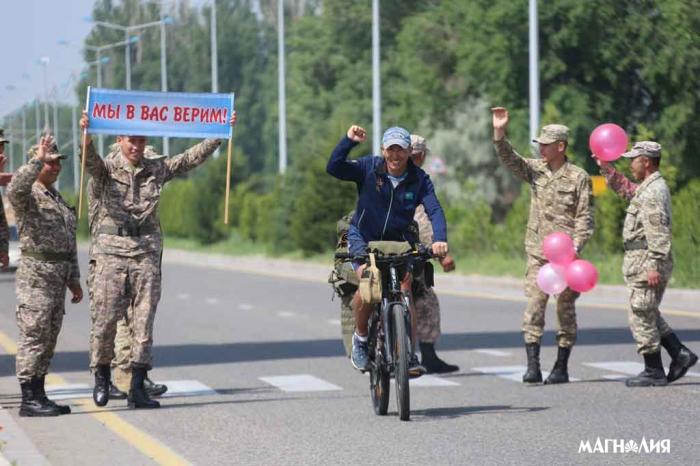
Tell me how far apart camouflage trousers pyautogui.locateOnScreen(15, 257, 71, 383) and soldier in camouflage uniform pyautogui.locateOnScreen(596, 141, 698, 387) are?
4173 mm

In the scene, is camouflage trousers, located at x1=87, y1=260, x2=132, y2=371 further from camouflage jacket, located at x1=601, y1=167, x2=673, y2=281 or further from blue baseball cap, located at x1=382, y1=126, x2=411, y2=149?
camouflage jacket, located at x1=601, y1=167, x2=673, y2=281

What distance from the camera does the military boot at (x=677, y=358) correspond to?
13148mm

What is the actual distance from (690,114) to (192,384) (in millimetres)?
37155

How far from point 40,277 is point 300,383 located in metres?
3.00

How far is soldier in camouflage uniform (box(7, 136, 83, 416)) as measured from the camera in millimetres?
11633

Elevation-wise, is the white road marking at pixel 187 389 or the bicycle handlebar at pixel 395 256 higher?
the bicycle handlebar at pixel 395 256

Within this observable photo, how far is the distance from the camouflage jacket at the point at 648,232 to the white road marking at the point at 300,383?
242 cm

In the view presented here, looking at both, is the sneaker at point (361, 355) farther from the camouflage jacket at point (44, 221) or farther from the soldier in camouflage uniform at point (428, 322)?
the soldier in camouflage uniform at point (428, 322)

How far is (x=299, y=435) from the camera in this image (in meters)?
10.6

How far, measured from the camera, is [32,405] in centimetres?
1177

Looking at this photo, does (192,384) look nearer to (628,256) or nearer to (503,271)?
(628,256)

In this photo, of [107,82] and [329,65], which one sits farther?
[107,82]

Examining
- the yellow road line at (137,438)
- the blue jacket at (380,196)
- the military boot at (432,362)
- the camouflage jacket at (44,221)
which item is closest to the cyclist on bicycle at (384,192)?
the blue jacket at (380,196)

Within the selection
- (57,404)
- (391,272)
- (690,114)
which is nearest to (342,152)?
(391,272)
